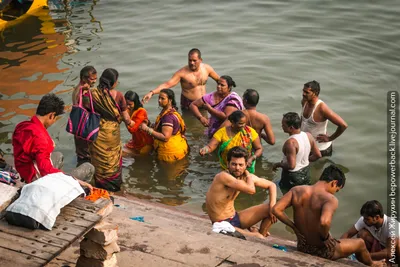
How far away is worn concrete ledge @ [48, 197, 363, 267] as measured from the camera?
5227 millimetres

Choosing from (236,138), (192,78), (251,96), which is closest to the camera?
(236,138)

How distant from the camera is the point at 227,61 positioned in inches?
502

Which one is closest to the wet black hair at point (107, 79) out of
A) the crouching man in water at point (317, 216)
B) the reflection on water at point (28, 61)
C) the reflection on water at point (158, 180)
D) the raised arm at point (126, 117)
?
the raised arm at point (126, 117)

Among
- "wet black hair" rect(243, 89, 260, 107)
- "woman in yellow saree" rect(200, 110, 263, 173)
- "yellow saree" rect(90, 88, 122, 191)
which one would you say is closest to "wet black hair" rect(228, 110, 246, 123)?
"woman in yellow saree" rect(200, 110, 263, 173)

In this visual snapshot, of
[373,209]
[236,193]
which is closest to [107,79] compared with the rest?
[236,193]

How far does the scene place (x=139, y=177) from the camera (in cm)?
895

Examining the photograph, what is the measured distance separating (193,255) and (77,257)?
1005 millimetres

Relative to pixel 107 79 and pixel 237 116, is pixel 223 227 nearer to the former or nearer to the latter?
pixel 237 116

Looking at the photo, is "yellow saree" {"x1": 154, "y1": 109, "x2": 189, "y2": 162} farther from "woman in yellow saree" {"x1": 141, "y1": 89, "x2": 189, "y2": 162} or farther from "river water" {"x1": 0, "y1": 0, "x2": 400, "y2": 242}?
"river water" {"x1": 0, "y1": 0, "x2": 400, "y2": 242}

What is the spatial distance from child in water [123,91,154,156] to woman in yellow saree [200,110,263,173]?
113 cm

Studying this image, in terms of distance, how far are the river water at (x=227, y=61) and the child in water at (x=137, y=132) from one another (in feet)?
0.67

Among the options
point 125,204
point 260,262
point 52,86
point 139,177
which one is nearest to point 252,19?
point 52,86

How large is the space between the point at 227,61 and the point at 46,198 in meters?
8.74

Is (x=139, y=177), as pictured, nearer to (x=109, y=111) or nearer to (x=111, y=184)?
(x=111, y=184)
